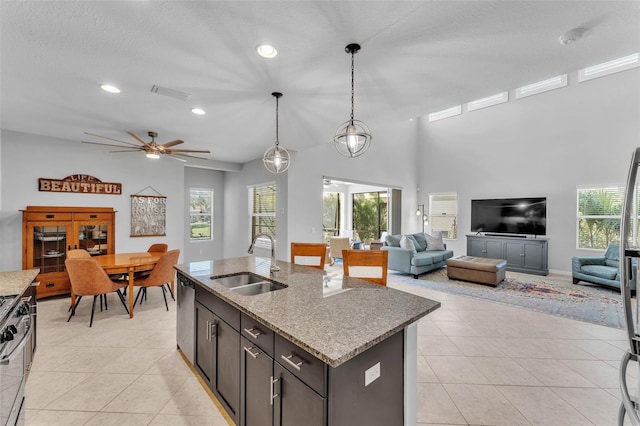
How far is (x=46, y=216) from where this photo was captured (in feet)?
13.4

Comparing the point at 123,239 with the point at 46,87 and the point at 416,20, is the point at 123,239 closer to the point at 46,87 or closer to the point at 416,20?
the point at 46,87

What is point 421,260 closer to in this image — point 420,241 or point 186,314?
point 420,241

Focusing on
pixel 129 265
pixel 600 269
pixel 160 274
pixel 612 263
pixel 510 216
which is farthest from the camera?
pixel 510 216

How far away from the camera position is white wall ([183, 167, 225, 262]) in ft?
22.9

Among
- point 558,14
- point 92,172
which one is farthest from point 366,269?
point 92,172

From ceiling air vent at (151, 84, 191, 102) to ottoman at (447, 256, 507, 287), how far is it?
17.6 feet

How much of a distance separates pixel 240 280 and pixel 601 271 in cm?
609

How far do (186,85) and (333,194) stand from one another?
315 inches

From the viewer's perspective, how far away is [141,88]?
2.70m

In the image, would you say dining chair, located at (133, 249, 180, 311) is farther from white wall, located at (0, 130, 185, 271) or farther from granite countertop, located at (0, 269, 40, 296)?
white wall, located at (0, 130, 185, 271)

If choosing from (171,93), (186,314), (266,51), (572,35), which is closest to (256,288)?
(186,314)

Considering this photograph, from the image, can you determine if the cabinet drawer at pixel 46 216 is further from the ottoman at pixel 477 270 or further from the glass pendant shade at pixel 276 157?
the ottoman at pixel 477 270

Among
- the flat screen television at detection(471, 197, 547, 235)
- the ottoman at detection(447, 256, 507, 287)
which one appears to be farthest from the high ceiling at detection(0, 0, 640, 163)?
the flat screen television at detection(471, 197, 547, 235)

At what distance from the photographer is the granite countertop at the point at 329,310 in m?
1.12
